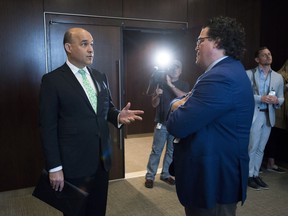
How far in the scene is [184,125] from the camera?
1.31 m

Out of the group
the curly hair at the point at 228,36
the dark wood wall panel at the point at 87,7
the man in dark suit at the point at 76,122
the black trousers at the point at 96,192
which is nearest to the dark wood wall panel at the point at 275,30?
the dark wood wall panel at the point at 87,7

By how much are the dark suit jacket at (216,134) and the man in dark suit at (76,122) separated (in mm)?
517

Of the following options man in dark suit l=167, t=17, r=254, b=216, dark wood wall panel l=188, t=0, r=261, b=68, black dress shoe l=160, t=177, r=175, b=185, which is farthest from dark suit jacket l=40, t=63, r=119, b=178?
dark wood wall panel l=188, t=0, r=261, b=68

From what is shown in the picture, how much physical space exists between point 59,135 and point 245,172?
1050 mm

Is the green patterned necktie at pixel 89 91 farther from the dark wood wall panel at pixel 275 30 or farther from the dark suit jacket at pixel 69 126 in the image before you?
the dark wood wall panel at pixel 275 30

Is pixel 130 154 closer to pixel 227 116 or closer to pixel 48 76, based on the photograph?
pixel 48 76

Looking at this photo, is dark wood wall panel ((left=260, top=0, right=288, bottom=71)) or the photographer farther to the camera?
dark wood wall panel ((left=260, top=0, right=288, bottom=71))

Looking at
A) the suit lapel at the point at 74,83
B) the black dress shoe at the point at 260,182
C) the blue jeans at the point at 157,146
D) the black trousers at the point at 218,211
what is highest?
the suit lapel at the point at 74,83

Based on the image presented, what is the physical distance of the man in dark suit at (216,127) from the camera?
128cm

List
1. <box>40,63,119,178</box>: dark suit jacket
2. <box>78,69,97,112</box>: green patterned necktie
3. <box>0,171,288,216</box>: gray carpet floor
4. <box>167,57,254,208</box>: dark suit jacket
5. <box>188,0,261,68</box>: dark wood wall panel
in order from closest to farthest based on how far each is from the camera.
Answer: <box>167,57,254,208</box>: dark suit jacket → <box>40,63,119,178</box>: dark suit jacket → <box>78,69,97,112</box>: green patterned necktie → <box>0,171,288,216</box>: gray carpet floor → <box>188,0,261,68</box>: dark wood wall panel

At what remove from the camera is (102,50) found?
10.4ft

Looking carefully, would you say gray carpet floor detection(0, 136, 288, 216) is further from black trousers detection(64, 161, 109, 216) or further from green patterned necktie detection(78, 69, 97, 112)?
green patterned necktie detection(78, 69, 97, 112)

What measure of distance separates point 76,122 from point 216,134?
809 mm

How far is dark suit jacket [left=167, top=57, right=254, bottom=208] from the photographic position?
127cm
